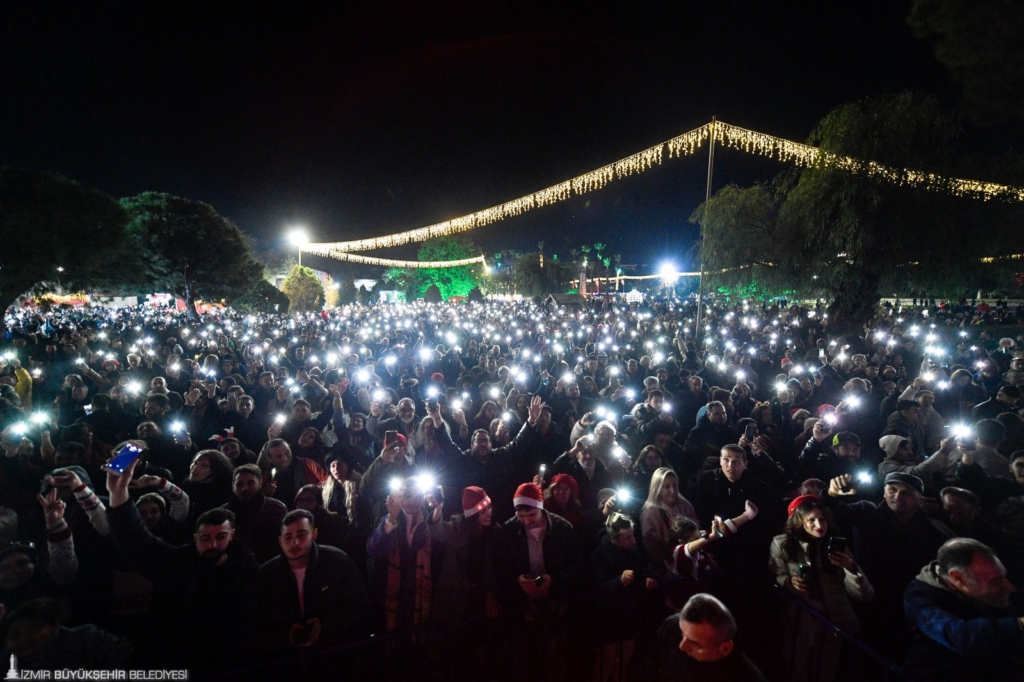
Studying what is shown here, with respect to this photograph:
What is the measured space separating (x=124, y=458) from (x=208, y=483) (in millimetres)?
1415

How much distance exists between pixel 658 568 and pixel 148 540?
3.59 m

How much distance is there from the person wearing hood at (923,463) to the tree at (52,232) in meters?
28.1

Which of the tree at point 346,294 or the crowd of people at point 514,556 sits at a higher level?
the tree at point 346,294

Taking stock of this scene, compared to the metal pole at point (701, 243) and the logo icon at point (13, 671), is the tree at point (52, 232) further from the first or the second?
the metal pole at point (701, 243)

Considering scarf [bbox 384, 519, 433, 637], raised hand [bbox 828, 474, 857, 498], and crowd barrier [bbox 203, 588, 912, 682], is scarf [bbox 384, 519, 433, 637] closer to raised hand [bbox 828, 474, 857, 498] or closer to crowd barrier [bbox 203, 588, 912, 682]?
crowd barrier [bbox 203, 588, 912, 682]

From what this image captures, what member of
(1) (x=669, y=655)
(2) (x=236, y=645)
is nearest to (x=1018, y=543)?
(1) (x=669, y=655)

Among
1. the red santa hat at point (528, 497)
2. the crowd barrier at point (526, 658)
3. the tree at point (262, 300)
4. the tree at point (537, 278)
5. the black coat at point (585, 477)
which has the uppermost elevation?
the tree at point (537, 278)

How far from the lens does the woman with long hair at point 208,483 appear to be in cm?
409

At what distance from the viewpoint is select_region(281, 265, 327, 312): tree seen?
37.9 m

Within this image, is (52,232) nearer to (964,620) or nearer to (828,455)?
(828,455)

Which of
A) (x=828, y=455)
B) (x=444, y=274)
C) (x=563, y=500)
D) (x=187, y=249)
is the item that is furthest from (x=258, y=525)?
(x=444, y=274)

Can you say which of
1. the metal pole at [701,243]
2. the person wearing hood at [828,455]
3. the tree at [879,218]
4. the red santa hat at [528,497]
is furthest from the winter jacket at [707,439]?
the tree at [879,218]

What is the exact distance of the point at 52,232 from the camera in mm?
20016

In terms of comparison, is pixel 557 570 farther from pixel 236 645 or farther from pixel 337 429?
pixel 337 429
